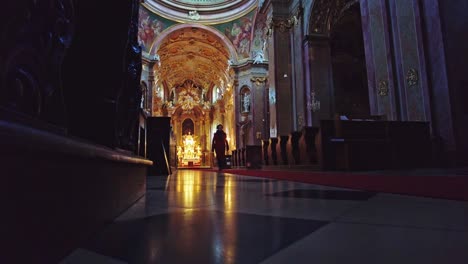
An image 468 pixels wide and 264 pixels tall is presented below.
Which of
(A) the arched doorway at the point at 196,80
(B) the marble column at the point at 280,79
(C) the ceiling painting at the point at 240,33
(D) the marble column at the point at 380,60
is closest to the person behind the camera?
(D) the marble column at the point at 380,60

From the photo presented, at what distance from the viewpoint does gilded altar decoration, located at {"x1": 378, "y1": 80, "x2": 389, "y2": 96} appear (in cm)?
527

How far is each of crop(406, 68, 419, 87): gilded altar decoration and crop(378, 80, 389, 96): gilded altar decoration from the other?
421 mm

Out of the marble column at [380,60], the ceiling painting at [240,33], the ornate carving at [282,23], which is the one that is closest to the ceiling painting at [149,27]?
the ceiling painting at [240,33]

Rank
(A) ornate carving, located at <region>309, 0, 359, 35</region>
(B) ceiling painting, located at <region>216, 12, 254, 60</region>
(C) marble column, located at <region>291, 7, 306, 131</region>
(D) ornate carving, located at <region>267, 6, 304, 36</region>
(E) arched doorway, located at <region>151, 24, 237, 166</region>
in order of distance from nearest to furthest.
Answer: (A) ornate carving, located at <region>309, 0, 359, 35</region> → (C) marble column, located at <region>291, 7, 306, 131</region> → (D) ornate carving, located at <region>267, 6, 304, 36</region> → (B) ceiling painting, located at <region>216, 12, 254, 60</region> → (E) arched doorway, located at <region>151, 24, 237, 166</region>

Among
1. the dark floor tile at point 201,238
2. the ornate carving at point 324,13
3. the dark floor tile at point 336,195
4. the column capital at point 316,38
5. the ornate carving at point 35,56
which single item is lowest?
the dark floor tile at point 336,195

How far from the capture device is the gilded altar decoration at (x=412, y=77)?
4734 millimetres

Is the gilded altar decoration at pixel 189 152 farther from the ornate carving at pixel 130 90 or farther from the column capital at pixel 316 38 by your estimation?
the ornate carving at pixel 130 90

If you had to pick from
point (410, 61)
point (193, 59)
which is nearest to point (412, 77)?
point (410, 61)

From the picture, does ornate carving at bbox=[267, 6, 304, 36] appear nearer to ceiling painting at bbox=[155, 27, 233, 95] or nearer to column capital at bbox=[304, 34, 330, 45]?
column capital at bbox=[304, 34, 330, 45]

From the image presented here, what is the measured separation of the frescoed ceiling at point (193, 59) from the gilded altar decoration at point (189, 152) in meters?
4.73

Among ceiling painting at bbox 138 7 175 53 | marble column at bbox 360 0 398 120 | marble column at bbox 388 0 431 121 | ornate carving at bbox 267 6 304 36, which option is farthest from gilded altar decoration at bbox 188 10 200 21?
marble column at bbox 388 0 431 121

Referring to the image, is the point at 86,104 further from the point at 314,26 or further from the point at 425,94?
the point at 314,26

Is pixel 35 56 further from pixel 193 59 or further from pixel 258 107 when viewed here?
pixel 193 59

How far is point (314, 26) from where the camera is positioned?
812 cm
